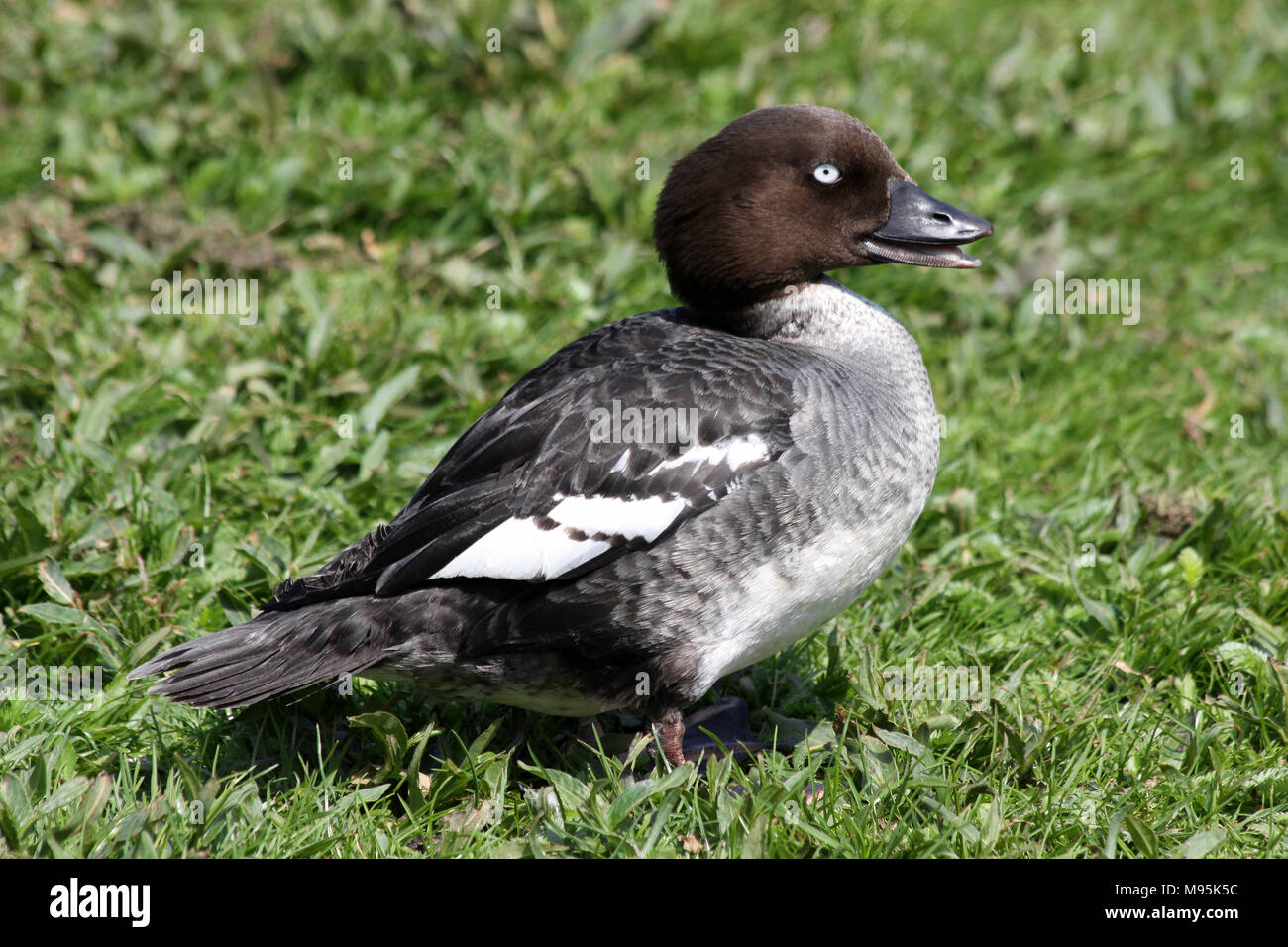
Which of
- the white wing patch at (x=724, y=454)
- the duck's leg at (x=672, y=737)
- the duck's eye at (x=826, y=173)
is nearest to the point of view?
the white wing patch at (x=724, y=454)

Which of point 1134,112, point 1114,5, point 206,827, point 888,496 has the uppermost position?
point 1114,5

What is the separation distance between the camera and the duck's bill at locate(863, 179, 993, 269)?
3787 millimetres

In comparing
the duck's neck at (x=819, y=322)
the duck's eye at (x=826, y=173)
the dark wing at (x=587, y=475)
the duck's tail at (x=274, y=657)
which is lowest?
the duck's tail at (x=274, y=657)

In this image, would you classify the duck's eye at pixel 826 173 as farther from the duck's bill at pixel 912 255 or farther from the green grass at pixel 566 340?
the green grass at pixel 566 340

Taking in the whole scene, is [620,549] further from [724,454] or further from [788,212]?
[788,212]

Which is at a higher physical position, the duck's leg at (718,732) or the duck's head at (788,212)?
the duck's head at (788,212)

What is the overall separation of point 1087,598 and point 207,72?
4.49 metres

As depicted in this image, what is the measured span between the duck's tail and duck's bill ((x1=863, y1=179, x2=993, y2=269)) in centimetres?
175

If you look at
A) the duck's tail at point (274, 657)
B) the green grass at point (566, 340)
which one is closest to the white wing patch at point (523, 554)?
the duck's tail at point (274, 657)

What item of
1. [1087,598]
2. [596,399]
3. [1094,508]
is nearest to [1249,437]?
[1094,508]

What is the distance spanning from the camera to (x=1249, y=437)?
16.5ft

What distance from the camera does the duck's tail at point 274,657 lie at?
125 inches

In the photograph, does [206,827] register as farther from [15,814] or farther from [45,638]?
[45,638]

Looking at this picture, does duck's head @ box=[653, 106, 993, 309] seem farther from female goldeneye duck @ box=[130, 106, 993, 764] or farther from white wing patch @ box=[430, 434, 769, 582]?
white wing patch @ box=[430, 434, 769, 582]
